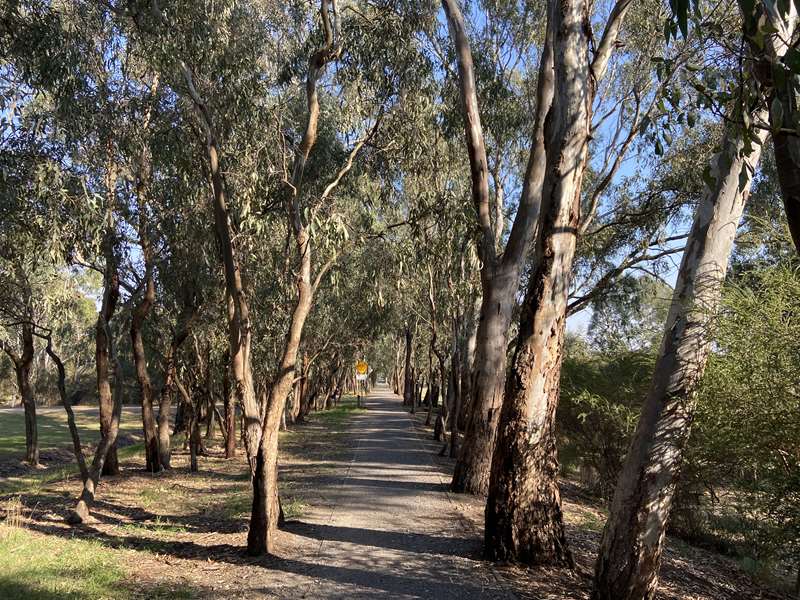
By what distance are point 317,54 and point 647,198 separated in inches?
440

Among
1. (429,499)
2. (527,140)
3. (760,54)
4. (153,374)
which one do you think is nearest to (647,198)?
Answer: (527,140)

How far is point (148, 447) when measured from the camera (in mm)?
14891

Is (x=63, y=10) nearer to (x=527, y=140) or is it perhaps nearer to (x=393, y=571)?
(x=393, y=571)

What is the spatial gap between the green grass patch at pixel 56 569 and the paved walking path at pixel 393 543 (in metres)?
1.93

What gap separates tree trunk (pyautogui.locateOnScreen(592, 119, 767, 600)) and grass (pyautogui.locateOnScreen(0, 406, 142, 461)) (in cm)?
2353

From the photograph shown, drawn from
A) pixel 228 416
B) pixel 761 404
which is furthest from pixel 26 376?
pixel 761 404

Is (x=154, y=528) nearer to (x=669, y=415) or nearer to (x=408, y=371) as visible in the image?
(x=669, y=415)

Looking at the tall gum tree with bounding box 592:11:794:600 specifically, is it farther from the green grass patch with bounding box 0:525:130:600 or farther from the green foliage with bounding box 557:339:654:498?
the green foliage with bounding box 557:339:654:498

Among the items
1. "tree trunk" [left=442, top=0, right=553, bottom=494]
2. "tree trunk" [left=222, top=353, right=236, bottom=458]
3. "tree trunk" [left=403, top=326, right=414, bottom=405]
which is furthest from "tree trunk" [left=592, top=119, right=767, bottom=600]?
"tree trunk" [left=403, top=326, right=414, bottom=405]

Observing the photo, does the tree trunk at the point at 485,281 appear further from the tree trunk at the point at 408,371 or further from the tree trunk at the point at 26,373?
the tree trunk at the point at 408,371

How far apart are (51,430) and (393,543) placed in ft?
111

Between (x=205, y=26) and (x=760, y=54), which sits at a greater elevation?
(x=205, y=26)

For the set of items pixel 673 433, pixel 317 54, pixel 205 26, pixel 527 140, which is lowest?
pixel 673 433

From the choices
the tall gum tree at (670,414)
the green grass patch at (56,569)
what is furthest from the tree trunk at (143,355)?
A: the tall gum tree at (670,414)
